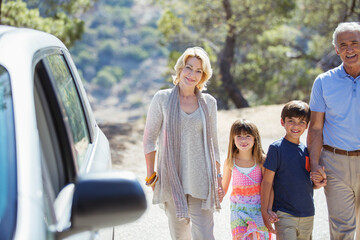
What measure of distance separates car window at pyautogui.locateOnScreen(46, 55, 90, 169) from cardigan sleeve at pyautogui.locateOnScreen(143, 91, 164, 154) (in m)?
0.76

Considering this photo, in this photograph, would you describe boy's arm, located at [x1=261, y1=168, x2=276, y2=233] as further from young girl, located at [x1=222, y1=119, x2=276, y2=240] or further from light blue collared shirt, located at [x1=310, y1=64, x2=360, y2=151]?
light blue collared shirt, located at [x1=310, y1=64, x2=360, y2=151]

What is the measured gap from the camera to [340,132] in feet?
12.3

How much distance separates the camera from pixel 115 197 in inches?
62.7

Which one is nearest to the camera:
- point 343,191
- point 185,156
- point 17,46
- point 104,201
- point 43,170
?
point 104,201

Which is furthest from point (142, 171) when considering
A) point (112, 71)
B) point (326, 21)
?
point (112, 71)

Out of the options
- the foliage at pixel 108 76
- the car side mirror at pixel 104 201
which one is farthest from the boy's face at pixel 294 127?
the foliage at pixel 108 76

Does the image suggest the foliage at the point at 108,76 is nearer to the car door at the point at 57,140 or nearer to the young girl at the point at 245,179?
the young girl at the point at 245,179

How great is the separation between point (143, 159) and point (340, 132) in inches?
262

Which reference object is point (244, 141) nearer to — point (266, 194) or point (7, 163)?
point (266, 194)

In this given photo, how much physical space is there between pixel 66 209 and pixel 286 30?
79.3 ft

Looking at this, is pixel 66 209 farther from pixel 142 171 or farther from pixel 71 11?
pixel 71 11

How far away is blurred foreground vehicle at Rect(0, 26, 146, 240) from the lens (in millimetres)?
1488

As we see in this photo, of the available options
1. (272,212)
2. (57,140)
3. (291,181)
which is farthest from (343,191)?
(57,140)

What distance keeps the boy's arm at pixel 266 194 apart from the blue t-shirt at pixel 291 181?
0.06 m
